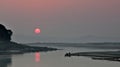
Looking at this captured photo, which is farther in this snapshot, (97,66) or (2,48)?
(2,48)

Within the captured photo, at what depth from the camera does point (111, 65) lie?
66750 mm

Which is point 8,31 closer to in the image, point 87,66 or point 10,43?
point 10,43

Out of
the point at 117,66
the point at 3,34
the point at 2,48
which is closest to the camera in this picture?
the point at 117,66

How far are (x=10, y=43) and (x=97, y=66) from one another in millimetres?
94723

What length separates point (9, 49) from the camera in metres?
148

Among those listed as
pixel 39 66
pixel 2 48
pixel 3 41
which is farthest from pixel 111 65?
pixel 3 41

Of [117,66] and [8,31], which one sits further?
[8,31]

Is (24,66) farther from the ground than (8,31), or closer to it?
closer to it

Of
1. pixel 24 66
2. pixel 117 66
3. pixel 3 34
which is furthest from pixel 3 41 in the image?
pixel 117 66

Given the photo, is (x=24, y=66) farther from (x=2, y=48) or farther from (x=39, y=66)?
(x=2, y=48)

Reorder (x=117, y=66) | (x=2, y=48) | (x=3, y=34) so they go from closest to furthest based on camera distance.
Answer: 1. (x=117, y=66)
2. (x=2, y=48)
3. (x=3, y=34)

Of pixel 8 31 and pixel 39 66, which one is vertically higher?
pixel 8 31

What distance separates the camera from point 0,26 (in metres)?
152

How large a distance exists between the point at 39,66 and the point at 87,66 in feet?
32.6
